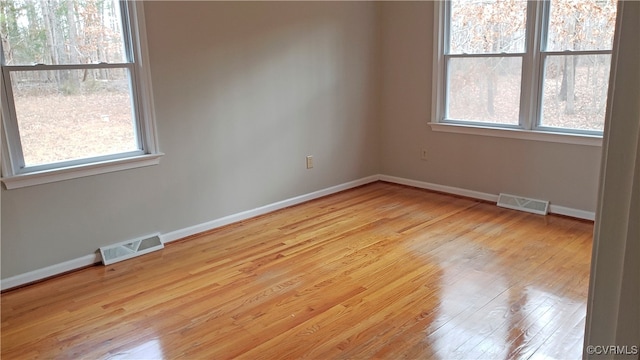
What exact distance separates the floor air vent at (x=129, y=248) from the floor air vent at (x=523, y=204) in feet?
9.64

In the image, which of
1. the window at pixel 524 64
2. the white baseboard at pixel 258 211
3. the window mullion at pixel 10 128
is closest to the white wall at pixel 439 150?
the window at pixel 524 64

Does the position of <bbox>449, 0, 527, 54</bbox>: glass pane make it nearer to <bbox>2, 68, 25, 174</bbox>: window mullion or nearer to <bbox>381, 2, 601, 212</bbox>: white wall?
<bbox>381, 2, 601, 212</bbox>: white wall

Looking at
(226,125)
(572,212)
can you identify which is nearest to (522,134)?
(572,212)

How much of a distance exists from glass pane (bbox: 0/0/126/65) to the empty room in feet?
0.04

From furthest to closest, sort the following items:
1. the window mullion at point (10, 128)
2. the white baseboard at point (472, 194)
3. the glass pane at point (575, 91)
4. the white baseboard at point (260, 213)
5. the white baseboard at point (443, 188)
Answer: the white baseboard at point (443, 188)
the white baseboard at point (472, 194)
the glass pane at point (575, 91)
the white baseboard at point (260, 213)
the window mullion at point (10, 128)

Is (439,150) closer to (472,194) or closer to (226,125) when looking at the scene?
(472,194)

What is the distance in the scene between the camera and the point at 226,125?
3.94 m

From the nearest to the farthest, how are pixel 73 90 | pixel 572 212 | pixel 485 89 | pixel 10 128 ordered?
pixel 10 128, pixel 73 90, pixel 572 212, pixel 485 89

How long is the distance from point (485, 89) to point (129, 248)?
3276 millimetres

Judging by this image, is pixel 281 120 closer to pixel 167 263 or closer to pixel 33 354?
pixel 167 263

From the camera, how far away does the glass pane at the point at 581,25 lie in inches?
142

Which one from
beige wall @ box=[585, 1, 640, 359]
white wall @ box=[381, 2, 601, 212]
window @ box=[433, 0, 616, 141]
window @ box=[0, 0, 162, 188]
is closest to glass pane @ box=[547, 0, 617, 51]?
window @ box=[433, 0, 616, 141]

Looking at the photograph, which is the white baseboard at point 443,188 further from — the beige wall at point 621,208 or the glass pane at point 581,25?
the beige wall at point 621,208

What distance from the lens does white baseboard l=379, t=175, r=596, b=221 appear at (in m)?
3.97
